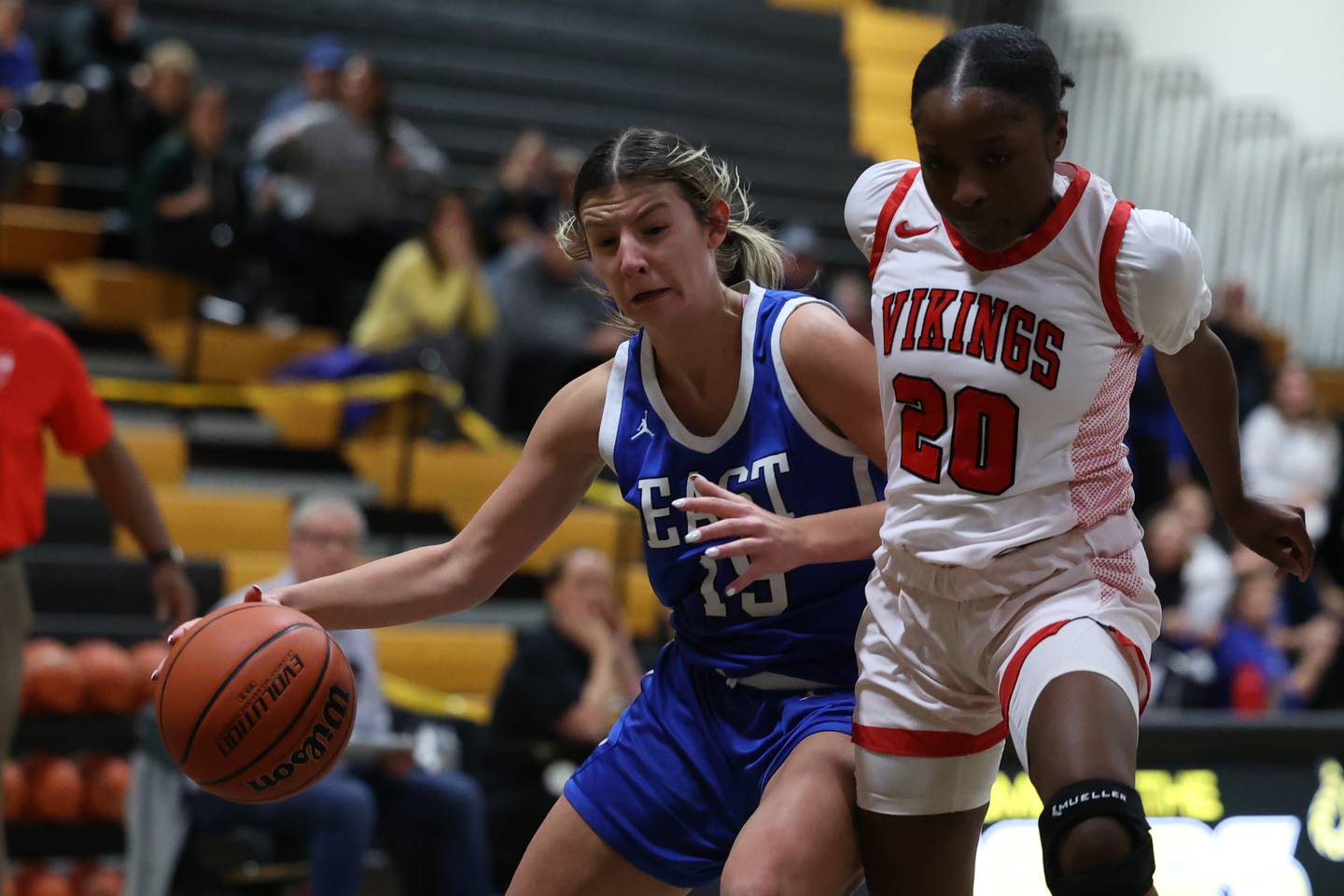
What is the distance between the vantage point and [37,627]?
6.73 metres

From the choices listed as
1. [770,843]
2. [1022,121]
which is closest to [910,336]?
[1022,121]

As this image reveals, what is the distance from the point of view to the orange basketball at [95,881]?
6250 millimetres

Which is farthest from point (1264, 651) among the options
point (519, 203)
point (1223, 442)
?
point (1223, 442)

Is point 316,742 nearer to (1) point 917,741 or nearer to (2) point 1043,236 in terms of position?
(1) point 917,741

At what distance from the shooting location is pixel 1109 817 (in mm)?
2459

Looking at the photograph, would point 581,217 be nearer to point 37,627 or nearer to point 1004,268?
point 1004,268

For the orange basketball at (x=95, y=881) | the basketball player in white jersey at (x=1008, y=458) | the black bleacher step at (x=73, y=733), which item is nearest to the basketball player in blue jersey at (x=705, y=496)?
the basketball player in white jersey at (x=1008, y=458)

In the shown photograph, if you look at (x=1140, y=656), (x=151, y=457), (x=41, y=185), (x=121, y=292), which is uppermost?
(x=1140, y=656)

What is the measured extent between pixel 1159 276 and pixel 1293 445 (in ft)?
27.5

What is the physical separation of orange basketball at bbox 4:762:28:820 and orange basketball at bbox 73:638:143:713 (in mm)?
341

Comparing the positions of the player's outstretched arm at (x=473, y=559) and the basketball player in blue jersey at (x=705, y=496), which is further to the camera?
the player's outstretched arm at (x=473, y=559)

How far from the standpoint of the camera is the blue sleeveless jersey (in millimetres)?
3035

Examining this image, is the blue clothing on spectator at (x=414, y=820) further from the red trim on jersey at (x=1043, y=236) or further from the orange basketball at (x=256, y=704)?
the red trim on jersey at (x=1043, y=236)

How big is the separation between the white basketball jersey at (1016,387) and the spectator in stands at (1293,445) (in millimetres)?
8138
